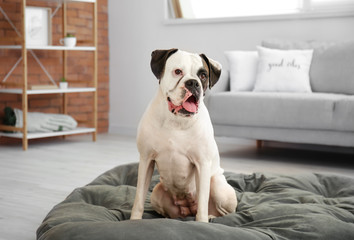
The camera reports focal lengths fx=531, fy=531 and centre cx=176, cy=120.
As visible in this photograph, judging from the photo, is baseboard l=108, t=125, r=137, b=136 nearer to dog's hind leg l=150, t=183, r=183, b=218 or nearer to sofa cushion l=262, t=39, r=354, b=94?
sofa cushion l=262, t=39, r=354, b=94

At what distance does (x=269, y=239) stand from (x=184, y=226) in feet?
1.04

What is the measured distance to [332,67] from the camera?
4.38m

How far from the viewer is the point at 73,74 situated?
5688 mm

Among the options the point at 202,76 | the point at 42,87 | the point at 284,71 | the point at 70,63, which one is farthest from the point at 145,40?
the point at 202,76

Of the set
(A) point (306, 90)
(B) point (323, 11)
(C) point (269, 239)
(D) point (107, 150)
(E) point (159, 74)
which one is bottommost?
(D) point (107, 150)

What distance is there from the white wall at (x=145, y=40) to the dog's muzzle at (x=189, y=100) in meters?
3.26

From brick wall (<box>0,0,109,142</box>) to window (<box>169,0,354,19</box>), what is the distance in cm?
94

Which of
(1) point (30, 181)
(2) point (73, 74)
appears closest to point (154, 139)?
(1) point (30, 181)

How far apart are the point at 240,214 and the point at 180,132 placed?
0.47 metres

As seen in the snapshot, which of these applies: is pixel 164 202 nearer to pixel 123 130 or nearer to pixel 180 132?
pixel 180 132

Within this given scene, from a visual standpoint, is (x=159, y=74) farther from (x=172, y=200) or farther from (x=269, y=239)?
(x=269, y=239)

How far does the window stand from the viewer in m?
4.79

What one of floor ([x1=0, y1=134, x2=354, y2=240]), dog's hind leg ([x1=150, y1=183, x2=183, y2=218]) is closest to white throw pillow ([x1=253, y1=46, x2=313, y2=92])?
floor ([x1=0, y1=134, x2=354, y2=240])

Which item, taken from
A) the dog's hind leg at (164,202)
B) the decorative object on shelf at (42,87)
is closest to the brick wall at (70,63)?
the decorative object on shelf at (42,87)
